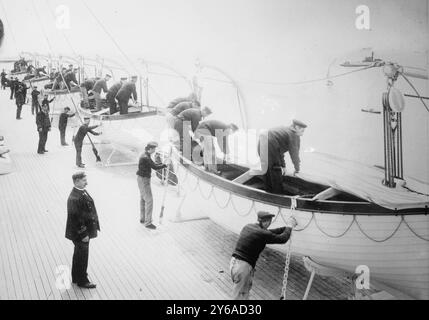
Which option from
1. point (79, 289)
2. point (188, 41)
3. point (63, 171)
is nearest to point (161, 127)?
point (188, 41)

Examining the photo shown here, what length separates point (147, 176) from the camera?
14.9ft

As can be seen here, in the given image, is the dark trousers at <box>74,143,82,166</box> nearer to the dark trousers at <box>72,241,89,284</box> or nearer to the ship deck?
the ship deck

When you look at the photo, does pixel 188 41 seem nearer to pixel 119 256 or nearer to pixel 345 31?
pixel 345 31

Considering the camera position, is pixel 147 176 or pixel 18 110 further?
pixel 18 110

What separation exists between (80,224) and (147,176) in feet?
4.52

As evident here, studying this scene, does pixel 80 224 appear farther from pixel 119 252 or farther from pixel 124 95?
pixel 124 95

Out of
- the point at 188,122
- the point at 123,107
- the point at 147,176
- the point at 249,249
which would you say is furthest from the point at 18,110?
the point at 249,249

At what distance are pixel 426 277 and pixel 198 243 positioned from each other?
7.48 ft

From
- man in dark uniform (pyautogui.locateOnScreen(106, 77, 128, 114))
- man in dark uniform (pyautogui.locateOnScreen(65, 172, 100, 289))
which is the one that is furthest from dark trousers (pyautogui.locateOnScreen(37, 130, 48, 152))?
man in dark uniform (pyautogui.locateOnScreen(65, 172, 100, 289))

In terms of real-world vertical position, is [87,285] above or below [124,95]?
below

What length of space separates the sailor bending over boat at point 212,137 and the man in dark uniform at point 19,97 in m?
4.02

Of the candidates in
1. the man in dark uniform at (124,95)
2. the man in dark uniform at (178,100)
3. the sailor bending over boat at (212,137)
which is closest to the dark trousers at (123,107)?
the man in dark uniform at (124,95)

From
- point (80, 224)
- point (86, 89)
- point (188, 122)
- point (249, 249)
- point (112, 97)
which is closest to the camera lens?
point (249, 249)

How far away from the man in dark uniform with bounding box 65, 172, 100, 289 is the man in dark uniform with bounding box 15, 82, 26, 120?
4649 millimetres
